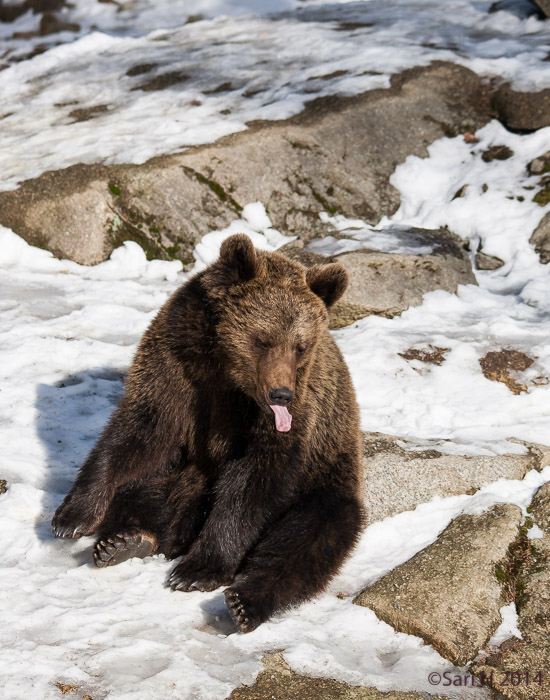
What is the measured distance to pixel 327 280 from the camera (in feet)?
15.4

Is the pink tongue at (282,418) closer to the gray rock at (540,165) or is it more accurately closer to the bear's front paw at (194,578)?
the bear's front paw at (194,578)

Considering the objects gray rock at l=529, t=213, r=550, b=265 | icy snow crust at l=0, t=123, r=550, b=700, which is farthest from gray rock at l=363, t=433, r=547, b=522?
gray rock at l=529, t=213, r=550, b=265

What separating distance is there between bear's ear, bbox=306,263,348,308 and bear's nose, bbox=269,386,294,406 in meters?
0.89

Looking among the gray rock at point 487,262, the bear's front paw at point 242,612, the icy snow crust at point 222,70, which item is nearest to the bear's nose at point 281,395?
the bear's front paw at point 242,612

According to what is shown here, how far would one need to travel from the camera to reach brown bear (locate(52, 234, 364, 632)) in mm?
4352

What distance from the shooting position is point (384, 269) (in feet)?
27.6

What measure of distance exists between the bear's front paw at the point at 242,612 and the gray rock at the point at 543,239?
6563 mm

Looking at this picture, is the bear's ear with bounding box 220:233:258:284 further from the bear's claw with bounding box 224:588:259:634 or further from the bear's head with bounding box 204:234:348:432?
the bear's claw with bounding box 224:588:259:634

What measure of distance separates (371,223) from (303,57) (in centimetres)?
446

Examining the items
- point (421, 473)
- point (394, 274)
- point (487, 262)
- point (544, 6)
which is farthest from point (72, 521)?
point (544, 6)

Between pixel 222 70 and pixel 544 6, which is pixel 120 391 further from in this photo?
pixel 544 6

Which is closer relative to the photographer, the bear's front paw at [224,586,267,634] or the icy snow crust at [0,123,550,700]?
the icy snow crust at [0,123,550,700]

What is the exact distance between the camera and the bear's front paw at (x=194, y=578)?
424 cm

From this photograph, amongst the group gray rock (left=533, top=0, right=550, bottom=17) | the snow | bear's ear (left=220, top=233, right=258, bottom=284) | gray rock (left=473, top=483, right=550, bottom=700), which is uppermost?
gray rock (left=533, top=0, right=550, bottom=17)
